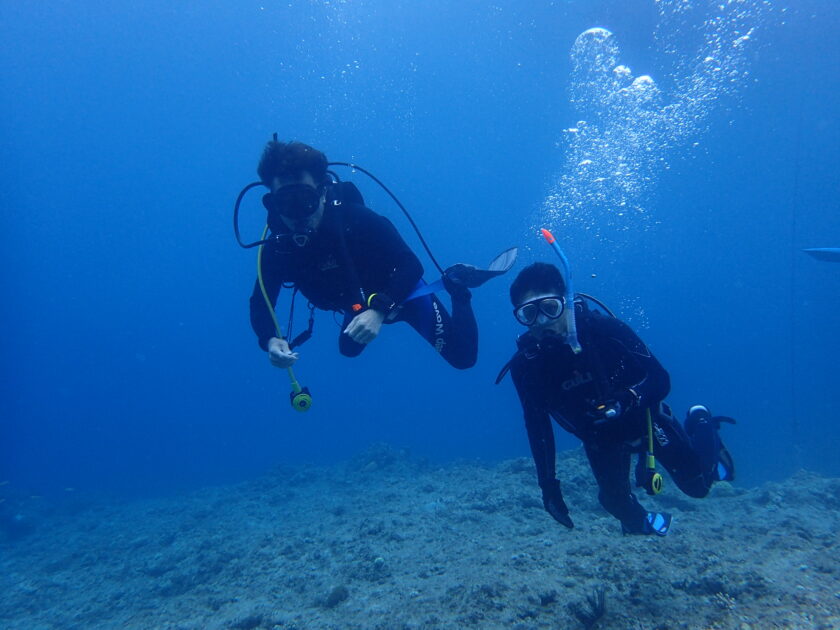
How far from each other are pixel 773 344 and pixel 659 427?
336 feet

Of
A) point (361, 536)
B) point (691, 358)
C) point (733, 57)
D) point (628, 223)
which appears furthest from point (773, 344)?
point (361, 536)

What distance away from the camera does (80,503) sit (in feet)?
68.7

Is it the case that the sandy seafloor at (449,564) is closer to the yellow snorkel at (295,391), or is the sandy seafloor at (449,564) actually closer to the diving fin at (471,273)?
the yellow snorkel at (295,391)

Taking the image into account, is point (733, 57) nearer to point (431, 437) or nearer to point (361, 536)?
point (431, 437)

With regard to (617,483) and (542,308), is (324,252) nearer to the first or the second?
(542,308)

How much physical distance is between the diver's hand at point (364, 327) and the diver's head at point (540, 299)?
128cm

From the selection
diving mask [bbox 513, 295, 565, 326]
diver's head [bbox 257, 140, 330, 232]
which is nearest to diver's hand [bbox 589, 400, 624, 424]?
diving mask [bbox 513, 295, 565, 326]

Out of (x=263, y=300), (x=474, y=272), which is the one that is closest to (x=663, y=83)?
(x=474, y=272)

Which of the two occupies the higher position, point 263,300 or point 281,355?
point 263,300

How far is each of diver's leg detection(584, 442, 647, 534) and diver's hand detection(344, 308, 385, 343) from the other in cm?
269

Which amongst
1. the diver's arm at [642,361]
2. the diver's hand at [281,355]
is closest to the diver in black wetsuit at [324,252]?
the diver's hand at [281,355]

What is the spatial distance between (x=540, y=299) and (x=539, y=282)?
319 mm

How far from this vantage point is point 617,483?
188 inches

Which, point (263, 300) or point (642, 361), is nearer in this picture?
point (642, 361)
